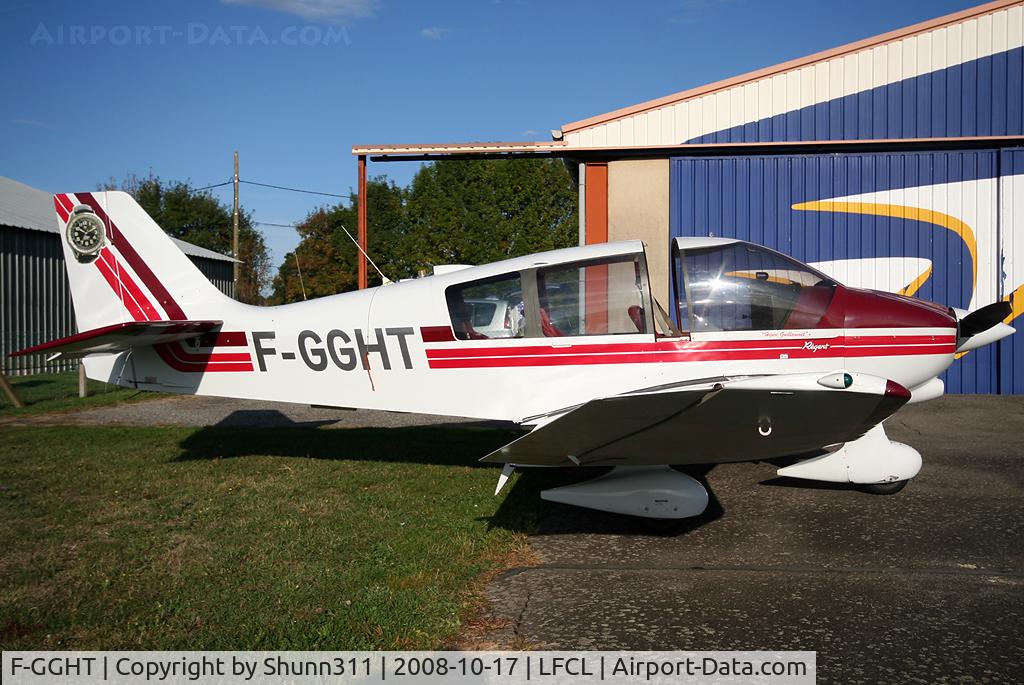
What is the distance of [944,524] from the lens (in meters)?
5.43

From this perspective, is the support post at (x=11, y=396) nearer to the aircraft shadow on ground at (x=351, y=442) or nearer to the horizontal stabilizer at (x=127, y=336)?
the aircraft shadow on ground at (x=351, y=442)

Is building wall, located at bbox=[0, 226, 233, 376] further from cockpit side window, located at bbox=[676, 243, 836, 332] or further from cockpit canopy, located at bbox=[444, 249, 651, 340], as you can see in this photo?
cockpit side window, located at bbox=[676, 243, 836, 332]

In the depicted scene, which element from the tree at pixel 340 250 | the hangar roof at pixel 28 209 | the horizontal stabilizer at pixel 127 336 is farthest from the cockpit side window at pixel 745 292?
the tree at pixel 340 250

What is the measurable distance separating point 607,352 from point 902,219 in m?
8.72

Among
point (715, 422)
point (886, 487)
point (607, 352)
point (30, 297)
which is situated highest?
point (30, 297)

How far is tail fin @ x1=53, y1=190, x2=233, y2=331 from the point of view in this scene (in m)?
6.86

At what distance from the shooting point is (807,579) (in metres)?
4.36

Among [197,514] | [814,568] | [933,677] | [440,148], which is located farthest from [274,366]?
[440,148]

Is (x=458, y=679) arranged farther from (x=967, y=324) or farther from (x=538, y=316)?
(x=967, y=324)

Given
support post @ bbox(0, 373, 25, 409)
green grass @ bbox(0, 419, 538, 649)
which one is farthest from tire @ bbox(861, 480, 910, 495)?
support post @ bbox(0, 373, 25, 409)

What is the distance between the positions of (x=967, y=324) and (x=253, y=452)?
6905 millimetres

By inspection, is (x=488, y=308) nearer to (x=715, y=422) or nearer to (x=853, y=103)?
(x=715, y=422)

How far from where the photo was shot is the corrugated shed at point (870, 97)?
1189 cm

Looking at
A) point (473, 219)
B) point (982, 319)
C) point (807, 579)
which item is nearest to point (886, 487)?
point (982, 319)
